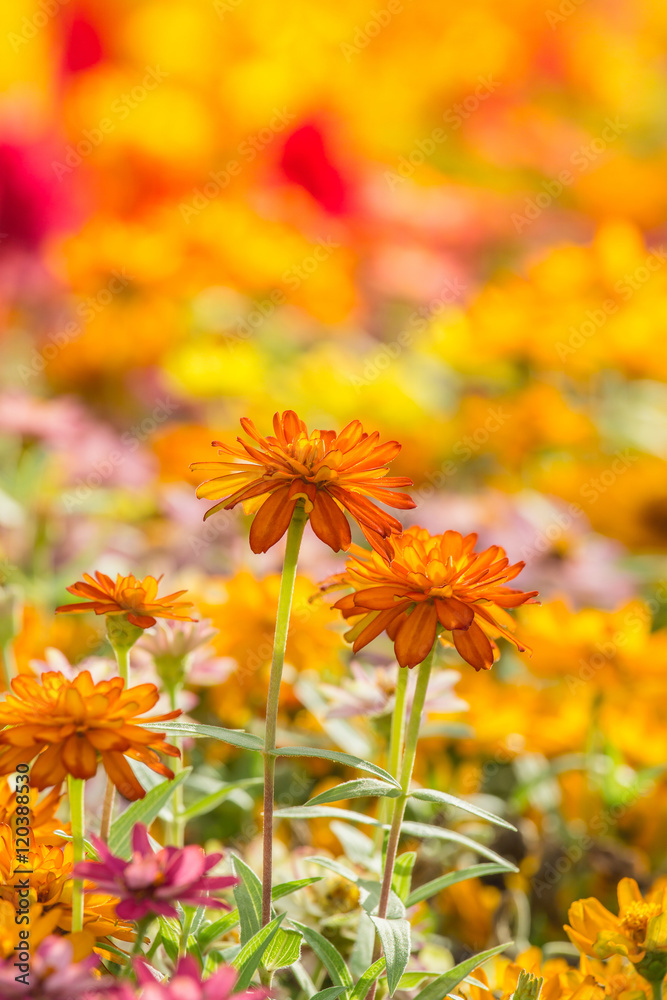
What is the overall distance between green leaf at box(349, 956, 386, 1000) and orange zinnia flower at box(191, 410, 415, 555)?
Answer: 187mm

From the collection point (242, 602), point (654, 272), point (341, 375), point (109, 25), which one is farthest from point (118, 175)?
point (242, 602)

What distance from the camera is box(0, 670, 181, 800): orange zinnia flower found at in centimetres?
38

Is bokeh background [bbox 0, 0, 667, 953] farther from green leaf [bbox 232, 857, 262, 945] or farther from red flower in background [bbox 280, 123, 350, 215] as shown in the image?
green leaf [bbox 232, 857, 262, 945]

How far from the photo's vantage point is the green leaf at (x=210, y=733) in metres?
0.43

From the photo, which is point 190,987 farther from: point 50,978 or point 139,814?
point 139,814

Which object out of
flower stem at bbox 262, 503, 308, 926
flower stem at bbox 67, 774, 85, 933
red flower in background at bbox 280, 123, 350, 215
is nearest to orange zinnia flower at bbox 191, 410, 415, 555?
flower stem at bbox 262, 503, 308, 926

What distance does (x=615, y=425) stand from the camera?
1467 millimetres

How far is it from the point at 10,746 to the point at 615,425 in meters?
1.22

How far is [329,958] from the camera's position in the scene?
0.47 m

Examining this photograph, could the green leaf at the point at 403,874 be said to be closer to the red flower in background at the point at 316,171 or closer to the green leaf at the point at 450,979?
the green leaf at the point at 450,979

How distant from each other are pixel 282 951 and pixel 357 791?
10cm

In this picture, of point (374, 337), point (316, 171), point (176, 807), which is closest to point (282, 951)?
point (176, 807)

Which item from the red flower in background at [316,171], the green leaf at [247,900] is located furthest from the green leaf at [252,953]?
the red flower in background at [316,171]

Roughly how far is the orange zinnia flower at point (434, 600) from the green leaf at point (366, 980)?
14cm
